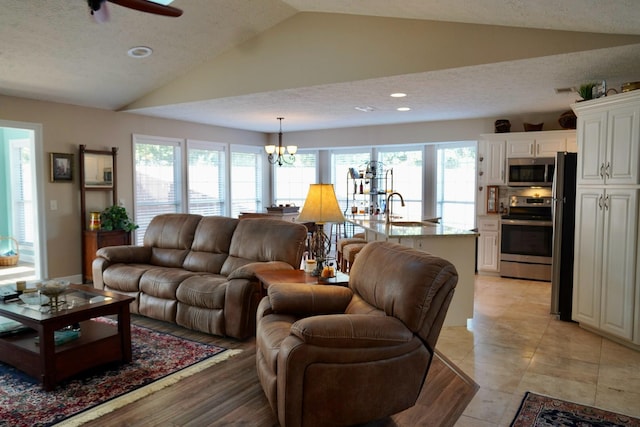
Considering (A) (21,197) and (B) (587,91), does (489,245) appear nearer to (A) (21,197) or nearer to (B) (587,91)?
(B) (587,91)

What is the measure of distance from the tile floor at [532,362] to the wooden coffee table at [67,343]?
246 cm

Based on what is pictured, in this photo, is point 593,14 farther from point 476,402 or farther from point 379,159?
point 379,159

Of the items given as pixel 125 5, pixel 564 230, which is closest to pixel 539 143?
pixel 564 230

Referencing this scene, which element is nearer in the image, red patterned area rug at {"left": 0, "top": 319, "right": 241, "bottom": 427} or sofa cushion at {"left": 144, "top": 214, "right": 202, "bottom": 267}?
red patterned area rug at {"left": 0, "top": 319, "right": 241, "bottom": 427}

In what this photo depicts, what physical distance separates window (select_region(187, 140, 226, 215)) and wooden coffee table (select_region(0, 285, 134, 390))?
4.37 m

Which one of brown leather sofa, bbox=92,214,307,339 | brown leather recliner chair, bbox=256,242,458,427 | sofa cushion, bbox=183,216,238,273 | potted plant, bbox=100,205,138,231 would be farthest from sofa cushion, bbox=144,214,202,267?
brown leather recliner chair, bbox=256,242,458,427

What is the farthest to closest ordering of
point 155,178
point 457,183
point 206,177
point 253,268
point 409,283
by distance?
point 206,177 → point 457,183 → point 155,178 → point 253,268 → point 409,283

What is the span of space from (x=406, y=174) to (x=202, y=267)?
183 inches

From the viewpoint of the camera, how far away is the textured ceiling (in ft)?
11.4

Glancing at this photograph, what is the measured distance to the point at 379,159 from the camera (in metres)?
8.31

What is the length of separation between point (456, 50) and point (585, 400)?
9.61 ft

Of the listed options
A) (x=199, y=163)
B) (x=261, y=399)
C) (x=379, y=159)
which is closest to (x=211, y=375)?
(x=261, y=399)

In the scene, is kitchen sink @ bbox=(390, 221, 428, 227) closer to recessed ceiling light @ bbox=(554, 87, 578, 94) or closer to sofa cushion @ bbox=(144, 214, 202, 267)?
recessed ceiling light @ bbox=(554, 87, 578, 94)

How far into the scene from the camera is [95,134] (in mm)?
6199
